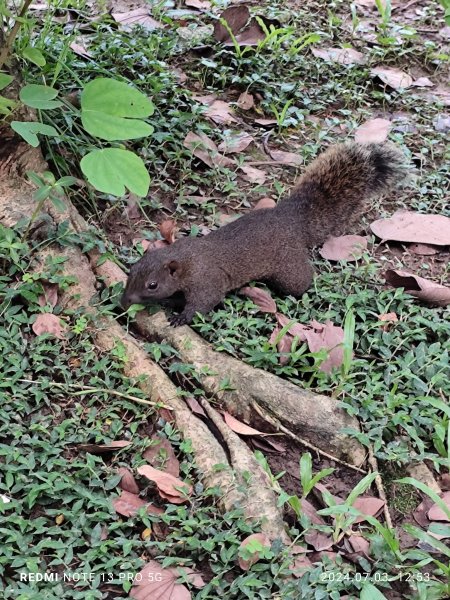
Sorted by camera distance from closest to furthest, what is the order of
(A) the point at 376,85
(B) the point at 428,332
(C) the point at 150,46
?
(B) the point at 428,332 < (C) the point at 150,46 < (A) the point at 376,85

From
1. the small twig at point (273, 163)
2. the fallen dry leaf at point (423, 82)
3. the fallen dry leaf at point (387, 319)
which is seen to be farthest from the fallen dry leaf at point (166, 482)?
the fallen dry leaf at point (423, 82)

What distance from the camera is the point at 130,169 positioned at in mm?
3234

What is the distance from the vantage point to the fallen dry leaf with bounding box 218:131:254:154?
5.93 m

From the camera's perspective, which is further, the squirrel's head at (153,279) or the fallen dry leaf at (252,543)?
the squirrel's head at (153,279)

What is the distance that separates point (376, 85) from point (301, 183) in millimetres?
2349

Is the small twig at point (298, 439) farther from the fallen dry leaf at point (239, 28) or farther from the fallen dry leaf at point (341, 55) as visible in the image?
the fallen dry leaf at point (341, 55)

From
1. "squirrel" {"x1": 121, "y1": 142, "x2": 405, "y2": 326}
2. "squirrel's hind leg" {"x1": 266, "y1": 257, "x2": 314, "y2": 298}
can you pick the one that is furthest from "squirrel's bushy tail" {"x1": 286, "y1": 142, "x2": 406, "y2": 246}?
"squirrel's hind leg" {"x1": 266, "y1": 257, "x2": 314, "y2": 298}

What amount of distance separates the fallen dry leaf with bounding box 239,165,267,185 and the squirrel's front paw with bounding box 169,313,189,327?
171 cm

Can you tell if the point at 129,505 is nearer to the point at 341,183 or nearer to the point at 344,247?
the point at 344,247

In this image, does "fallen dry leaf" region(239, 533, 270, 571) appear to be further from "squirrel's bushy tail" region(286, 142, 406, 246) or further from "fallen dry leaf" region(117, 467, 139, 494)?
"squirrel's bushy tail" region(286, 142, 406, 246)

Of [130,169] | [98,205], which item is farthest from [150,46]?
[130,169]

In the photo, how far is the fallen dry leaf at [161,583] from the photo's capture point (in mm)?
3031

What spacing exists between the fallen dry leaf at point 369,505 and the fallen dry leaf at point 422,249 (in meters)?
2.33

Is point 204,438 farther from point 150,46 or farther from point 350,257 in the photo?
point 150,46
